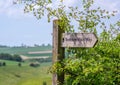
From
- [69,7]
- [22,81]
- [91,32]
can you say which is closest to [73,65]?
[91,32]

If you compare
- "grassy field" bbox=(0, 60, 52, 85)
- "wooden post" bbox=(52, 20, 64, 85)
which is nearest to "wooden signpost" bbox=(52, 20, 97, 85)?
"wooden post" bbox=(52, 20, 64, 85)

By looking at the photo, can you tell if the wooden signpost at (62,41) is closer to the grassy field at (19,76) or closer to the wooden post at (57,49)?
the wooden post at (57,49)

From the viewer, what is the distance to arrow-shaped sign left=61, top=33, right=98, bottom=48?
368 inches

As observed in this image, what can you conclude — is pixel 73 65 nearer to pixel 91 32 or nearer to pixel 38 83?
pixel 91 32

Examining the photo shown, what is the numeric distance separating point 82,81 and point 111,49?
105 cm

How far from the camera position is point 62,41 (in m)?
10.1

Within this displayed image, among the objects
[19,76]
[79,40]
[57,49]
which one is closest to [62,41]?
[57,49]

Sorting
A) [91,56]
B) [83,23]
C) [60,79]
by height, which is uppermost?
[83,23]

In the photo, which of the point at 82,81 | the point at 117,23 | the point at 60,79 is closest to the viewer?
the point at 82,81

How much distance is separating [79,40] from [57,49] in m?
0.79

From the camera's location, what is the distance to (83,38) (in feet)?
31.2

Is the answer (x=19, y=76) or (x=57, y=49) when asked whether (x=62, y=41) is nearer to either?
(x=57, y=49)

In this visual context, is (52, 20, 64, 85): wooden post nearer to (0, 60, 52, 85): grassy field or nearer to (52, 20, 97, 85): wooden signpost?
(52, 20, 97, 85): wooden signpost

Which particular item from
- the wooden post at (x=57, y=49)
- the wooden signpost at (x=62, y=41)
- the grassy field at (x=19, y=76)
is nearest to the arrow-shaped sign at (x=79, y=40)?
the wooden signpost at (x=62, y=41)
